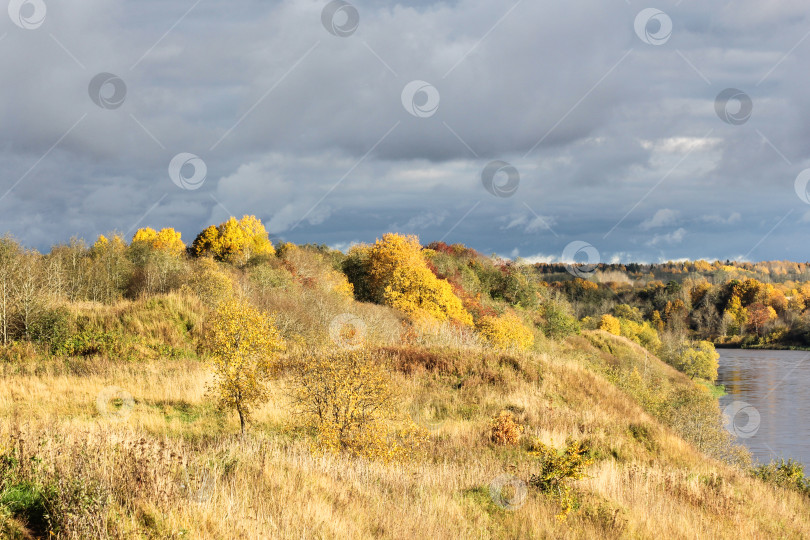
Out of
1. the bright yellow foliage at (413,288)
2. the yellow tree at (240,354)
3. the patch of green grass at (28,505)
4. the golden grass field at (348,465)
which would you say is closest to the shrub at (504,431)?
the golden grass field at (348,465)

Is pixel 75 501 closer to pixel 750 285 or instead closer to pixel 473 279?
pixel 473 279

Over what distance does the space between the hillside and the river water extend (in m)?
5.07

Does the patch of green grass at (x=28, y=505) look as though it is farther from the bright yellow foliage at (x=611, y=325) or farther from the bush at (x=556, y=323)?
the bright yellow foliage at (x=611, y=325)

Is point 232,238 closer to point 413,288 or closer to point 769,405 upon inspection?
point 413,288

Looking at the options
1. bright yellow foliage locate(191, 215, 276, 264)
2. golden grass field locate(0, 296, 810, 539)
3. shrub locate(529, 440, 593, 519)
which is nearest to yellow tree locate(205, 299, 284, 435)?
golden grass field locate(0, 296, 810, 539)

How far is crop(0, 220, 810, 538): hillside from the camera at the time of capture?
7.08 m

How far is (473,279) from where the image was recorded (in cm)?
8269

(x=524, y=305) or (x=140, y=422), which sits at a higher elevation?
(x=524, y=305)

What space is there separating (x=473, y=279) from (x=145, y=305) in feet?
188

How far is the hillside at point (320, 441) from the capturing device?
7082 millimetres

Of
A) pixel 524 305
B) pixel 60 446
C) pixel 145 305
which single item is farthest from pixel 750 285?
pixel 60 446

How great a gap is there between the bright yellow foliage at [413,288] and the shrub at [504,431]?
34342 millimetres

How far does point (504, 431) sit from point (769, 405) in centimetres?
5735

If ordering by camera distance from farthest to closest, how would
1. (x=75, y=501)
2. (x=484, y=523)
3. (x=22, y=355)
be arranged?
(x=22, y=355) < (x=484, y=523) < (x=75, y=501)
